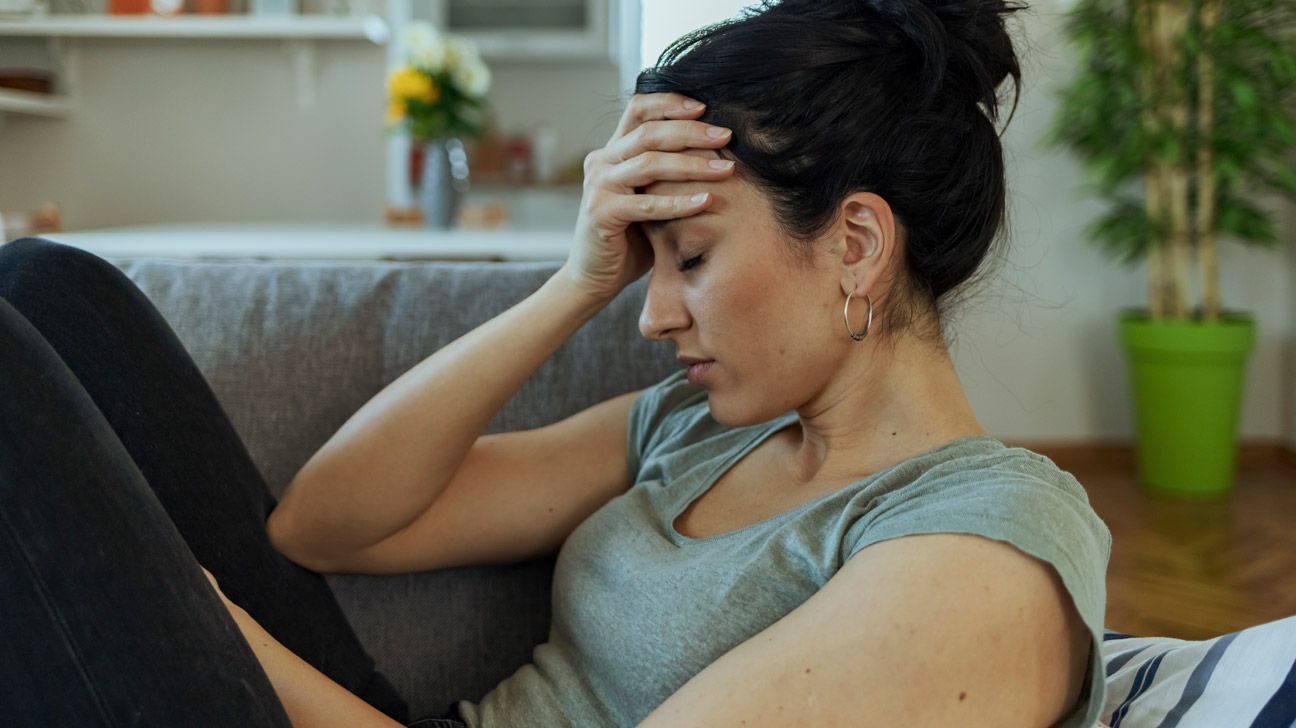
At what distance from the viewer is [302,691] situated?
0.99 m

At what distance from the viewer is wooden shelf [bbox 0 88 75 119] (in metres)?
4.08

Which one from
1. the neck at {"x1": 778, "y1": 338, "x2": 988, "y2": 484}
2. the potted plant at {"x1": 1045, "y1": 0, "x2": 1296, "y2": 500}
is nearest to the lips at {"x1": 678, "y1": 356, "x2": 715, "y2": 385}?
the neck at {"x1": 778, "y1": 338, "x2": 988, "y2": 484}

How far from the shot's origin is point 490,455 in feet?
4.26

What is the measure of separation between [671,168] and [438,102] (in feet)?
9.10

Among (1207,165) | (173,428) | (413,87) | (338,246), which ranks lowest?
(338,246)

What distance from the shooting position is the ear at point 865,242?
3.31 ft

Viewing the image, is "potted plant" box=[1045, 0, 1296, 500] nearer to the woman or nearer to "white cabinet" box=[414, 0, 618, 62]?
"white cabinet" box=[414, 0, 618, 62]

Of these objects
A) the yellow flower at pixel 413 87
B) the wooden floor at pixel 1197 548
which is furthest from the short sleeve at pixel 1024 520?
the yellow flower at pixel 413 87

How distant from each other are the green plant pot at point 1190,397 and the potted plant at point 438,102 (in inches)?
86.2

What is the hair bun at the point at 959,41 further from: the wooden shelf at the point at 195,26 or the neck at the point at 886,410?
the wooden shelf at the point at 195,26

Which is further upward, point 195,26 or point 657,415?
point 195,26

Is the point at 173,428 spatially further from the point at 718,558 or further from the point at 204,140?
the point at 204,140

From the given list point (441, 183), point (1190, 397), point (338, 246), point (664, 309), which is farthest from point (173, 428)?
point (1190, 397)

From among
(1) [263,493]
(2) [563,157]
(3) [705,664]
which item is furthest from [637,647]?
(2) [563,157]
